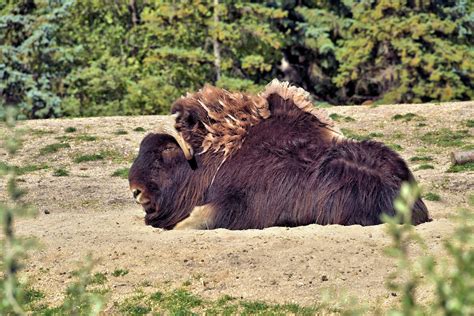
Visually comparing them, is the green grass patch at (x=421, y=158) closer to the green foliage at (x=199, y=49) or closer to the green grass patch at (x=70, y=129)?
the green grass patch at (x=70, y=129)

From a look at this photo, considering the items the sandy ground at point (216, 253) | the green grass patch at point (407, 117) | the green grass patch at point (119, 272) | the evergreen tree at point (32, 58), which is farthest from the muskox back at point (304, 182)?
the evergreen tree at point (32, 58)

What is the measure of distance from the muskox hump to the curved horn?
3.99 ft

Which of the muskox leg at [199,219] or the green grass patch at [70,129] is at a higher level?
the muskox leg at [199,219]

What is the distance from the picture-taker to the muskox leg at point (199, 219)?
845cm

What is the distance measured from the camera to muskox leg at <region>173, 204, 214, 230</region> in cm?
845

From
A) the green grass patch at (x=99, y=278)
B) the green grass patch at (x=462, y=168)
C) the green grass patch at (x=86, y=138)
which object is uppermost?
the green grass patch at (x=99, y=278)

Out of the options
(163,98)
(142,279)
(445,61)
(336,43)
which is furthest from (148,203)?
(336,43)

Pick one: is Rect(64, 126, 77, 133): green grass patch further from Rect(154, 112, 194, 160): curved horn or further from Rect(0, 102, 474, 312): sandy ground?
Rect(154, 112, 194, 160): curved horn

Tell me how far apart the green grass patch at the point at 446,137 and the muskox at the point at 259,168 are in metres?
6.11

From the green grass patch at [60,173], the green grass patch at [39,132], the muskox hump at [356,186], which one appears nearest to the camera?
the muskox hump at [356,186]

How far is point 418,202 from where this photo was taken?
A: 8.42 meters

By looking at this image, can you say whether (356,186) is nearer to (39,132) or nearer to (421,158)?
(421,158)

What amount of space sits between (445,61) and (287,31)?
207 inches

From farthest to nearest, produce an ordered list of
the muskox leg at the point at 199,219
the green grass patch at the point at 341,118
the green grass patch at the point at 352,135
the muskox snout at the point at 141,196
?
1. the green grass patch at the point at 341,118
2. the green grass patch at the point at 352,135
3. the muskox snout at the point at 141,196
4. the muskox leg at the point at 199,219
